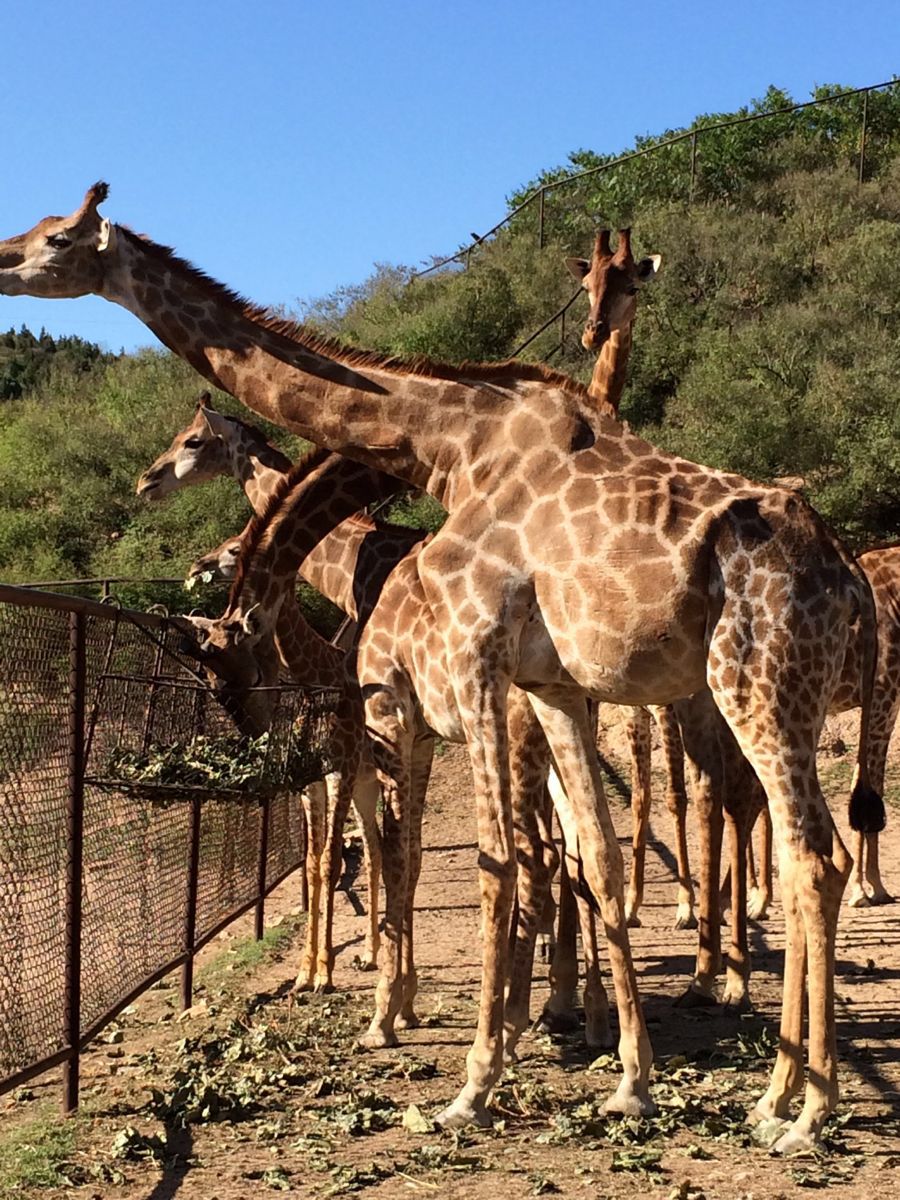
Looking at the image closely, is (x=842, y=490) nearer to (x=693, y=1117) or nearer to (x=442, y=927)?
(x=442, y=927)


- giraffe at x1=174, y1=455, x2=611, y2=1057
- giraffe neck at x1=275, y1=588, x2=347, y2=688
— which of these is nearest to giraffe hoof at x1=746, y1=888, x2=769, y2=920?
giraffe at x1=174, y1=455, x2=611, y2=1057

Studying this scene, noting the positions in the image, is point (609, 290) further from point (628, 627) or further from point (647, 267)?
point (628, 627)

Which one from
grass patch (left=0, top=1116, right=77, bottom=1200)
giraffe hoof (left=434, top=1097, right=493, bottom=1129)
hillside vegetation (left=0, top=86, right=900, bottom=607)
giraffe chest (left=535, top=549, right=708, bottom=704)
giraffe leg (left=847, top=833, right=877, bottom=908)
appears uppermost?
hillside vegetation (left=0, top=86, right=900, bottom=607)

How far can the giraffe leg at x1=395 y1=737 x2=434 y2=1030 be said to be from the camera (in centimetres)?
691

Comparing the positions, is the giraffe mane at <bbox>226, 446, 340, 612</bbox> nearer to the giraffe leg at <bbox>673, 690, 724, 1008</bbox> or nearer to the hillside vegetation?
the giraffe leg at <bbox>673, 690, 724, 1008</bbox>

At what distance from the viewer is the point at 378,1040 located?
6527mm

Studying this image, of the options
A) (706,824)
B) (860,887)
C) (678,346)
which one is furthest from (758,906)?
(678,346)

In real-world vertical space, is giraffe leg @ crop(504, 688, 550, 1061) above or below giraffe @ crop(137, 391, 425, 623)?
below

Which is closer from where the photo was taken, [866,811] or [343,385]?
[866,811]

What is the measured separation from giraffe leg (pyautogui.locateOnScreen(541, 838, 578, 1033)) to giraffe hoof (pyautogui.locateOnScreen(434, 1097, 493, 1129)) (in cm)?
148

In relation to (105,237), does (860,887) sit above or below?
below

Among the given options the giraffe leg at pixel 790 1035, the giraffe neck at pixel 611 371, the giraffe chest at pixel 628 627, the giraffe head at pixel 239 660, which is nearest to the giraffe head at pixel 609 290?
the giraffe neck at pixel 611 371

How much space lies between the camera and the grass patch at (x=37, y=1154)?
4555 millimetres

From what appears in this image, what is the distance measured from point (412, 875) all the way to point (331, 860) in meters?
0.83
